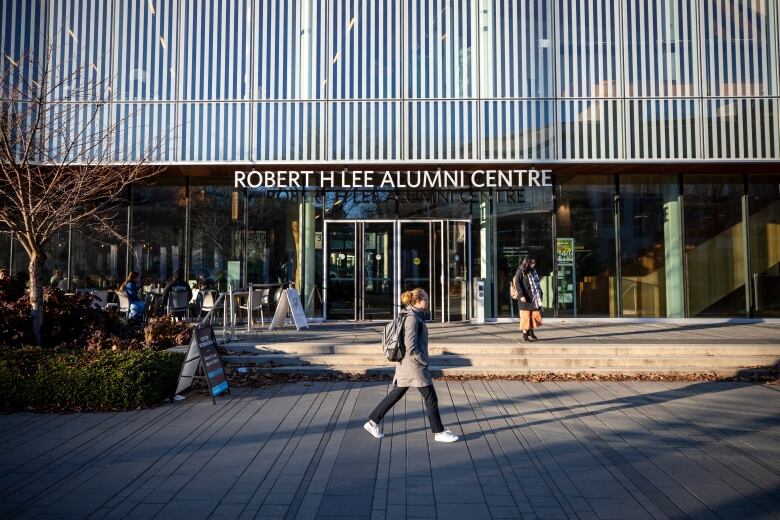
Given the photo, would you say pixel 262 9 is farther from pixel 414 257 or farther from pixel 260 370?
pixel 260 370

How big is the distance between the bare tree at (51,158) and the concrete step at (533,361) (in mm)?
3549

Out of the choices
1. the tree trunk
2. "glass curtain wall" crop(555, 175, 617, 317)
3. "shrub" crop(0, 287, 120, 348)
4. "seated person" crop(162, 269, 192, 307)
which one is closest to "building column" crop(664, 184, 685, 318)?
"glass curtain wall" crop(555, 175, 617, 317)

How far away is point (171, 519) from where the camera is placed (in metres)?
4.14

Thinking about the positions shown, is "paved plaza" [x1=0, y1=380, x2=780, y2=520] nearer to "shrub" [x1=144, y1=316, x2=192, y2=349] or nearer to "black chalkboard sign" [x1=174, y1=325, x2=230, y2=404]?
"black chalkboard sign" [x1=174, y1=325, x2=230, y2=404]

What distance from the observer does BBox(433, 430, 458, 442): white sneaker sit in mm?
5914

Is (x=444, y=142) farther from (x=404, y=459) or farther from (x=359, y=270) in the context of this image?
(x=404, y=459)

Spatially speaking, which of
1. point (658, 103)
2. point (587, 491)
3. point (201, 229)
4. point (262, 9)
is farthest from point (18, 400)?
point (658, 103)

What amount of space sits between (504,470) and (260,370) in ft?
18.2

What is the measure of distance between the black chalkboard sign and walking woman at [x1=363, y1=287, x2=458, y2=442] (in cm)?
277

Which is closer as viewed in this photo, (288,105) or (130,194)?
(288,105)

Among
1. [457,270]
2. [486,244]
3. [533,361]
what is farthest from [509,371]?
[486,244]

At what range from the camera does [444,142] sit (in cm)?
1399

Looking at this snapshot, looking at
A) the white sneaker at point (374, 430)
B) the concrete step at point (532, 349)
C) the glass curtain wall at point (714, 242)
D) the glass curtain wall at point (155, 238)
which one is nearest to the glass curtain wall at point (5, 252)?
the glass curtain wall at point (155, 238)

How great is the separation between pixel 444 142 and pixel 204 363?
854cm
